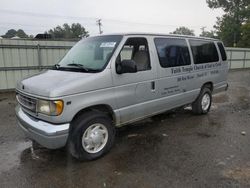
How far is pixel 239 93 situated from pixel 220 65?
4.11 m

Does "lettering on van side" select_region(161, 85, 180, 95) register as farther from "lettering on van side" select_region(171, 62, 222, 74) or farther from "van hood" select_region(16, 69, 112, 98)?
"van hood" select_region(16, 69, 112, 98)

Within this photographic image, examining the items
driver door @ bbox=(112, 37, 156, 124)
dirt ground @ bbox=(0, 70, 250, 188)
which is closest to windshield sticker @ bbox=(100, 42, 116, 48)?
driver door @ bbox=(112, 37, 156, 124)

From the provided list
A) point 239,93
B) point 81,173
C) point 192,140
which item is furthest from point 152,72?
point 239,93

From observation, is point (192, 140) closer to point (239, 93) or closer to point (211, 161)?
point (211, 161)

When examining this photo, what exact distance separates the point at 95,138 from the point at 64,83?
1.10m

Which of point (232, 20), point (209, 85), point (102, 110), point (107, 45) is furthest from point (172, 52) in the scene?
point (232, 20)

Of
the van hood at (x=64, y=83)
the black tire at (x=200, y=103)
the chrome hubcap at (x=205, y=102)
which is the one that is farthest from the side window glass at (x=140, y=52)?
the chrome hubcap at (x=205, y=102)

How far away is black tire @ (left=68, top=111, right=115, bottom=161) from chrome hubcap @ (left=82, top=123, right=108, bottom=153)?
2.0 inches

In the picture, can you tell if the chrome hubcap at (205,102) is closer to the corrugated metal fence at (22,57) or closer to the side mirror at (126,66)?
the side mirror at (126,66)

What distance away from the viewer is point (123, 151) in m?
4.28

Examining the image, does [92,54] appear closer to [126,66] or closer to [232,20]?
[126,66]

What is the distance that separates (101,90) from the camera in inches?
149

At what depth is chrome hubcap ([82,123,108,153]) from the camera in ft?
12.5

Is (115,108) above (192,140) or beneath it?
above
